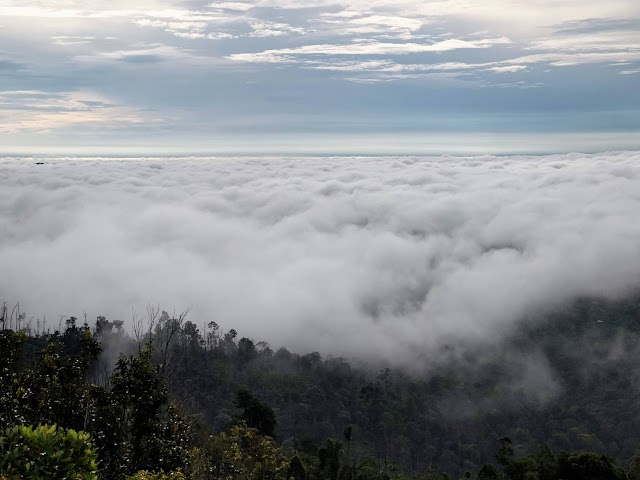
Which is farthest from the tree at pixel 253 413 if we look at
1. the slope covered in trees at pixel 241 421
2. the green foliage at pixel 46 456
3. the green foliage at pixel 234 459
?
the green foliage at pixel 46 456

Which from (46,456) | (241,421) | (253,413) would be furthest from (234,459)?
(253,413)

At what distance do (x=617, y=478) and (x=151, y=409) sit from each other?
194 ft

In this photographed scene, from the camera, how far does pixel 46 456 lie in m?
15.0

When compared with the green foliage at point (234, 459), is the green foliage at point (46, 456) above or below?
above

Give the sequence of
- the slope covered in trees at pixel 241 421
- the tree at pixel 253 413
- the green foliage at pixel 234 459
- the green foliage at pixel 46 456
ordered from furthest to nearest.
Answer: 1. the tree at pixel 253 413
2. the green foliage at pixel 234 459
3. the slope covered in trees at pixel 241 421
4. the green foliage at pixel 46 456

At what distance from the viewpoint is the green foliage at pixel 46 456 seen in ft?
48.6

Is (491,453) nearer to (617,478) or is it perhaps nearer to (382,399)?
(382,399)

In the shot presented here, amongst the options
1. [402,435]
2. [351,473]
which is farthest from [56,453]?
[402,435]

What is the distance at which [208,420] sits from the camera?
143 m

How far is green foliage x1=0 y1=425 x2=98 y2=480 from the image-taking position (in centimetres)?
1481

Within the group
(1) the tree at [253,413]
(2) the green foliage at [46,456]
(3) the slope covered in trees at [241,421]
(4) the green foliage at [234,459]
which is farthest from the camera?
(1) the tree at [253,413]

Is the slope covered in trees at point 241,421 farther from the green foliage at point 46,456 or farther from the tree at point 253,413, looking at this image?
the green foliage at point 46,456

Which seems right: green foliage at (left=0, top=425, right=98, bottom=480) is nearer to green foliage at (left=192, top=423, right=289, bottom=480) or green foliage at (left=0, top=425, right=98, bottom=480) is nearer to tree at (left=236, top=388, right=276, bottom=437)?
green foliage at (left=192, top=423, right=289, bottom=480)

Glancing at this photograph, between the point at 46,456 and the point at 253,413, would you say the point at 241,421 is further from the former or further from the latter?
the point at 253,413
